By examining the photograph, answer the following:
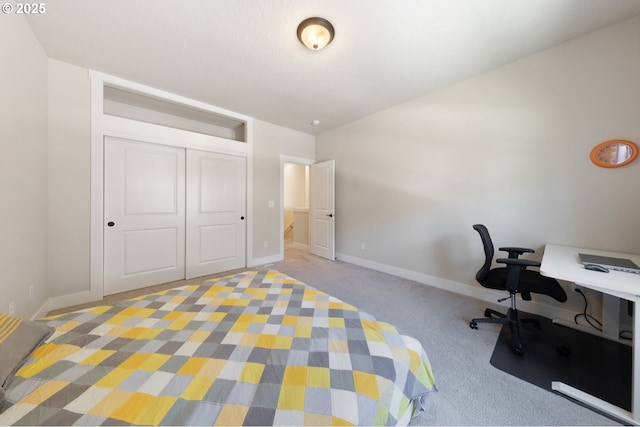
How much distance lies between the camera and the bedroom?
1.76 m

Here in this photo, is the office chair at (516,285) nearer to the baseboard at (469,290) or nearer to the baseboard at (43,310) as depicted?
the baseboard at (469,290)

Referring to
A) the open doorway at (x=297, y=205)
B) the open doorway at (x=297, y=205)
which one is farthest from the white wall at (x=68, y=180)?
the open doorway at (x=297, y=205)

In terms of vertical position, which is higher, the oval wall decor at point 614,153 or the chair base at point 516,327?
the oval wall decor at point 614,153

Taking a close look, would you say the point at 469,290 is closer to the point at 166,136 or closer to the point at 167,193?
the point at 167,193

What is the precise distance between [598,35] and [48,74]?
532 cm

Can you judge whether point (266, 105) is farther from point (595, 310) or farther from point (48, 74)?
point (595, 310)

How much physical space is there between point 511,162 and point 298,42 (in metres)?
2.54

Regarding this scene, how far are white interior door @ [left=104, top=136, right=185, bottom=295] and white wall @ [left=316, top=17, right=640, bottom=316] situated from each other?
3.03 metres

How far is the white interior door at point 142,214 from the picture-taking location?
8.43 feet

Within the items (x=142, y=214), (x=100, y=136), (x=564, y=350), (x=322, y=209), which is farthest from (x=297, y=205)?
(x=564, y=350)

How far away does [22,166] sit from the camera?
5.76 ft

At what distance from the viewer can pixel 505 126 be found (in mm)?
2328

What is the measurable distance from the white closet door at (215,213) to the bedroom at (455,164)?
1.07 m

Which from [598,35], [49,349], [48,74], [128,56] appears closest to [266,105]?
[128,56]
